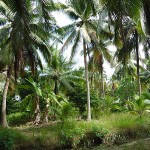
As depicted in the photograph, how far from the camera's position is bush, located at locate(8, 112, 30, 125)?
2705cm

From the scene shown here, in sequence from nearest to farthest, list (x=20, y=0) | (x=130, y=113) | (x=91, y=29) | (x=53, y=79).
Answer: (x=20, y=0), (x=130, y=113), (x=91, y=29), (x=53, y=79)

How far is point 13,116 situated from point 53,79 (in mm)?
5535

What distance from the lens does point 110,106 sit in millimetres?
24750

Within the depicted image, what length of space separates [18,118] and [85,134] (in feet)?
42.4

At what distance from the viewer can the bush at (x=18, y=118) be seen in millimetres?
27047

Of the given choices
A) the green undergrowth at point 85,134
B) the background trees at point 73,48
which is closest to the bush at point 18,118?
the background trees at point 73,48

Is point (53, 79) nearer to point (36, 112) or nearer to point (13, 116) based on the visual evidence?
point (13, 116)

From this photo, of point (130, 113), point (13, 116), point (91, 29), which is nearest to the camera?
point (130, 113)

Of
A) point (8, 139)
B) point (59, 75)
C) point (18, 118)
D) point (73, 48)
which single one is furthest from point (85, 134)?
point (59, 75)

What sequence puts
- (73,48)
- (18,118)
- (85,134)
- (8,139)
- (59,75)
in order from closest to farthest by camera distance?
(8,139)
(85,134)
(73,48)
(18,118)
(59,75)

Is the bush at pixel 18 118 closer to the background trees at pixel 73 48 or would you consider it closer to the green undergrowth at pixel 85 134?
the background trees at pixel 73 48

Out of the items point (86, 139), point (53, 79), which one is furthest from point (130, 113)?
point (53, 79)

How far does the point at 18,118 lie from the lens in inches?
1077

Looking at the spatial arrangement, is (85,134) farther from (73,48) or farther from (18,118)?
(18,118)
